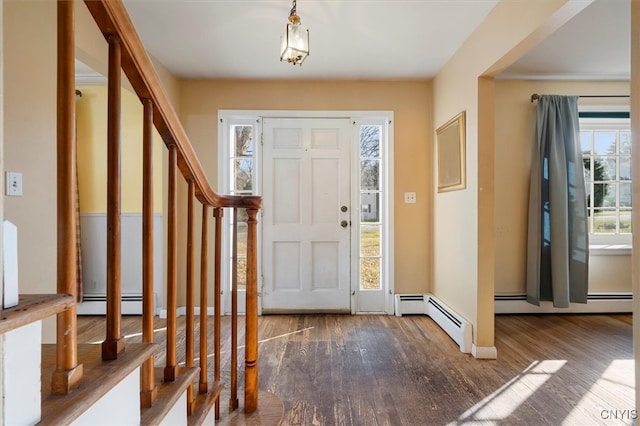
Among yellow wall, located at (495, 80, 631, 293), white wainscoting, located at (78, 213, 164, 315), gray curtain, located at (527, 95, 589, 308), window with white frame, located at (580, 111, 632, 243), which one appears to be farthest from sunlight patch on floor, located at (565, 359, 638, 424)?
white wainscoting, located at (78, 213, 164, 315)

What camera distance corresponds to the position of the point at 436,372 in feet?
6.69

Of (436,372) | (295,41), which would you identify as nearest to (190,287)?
(295,41)

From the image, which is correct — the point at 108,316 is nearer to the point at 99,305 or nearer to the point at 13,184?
the point at 13,184

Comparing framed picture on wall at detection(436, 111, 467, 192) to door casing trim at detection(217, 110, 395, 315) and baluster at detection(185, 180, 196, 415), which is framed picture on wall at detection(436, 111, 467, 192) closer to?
door casing trim at detection(217, 110, 395, 315)

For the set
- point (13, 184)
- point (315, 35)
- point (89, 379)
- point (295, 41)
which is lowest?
point (89, 379)

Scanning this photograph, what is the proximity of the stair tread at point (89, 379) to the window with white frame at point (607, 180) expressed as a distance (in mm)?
4166

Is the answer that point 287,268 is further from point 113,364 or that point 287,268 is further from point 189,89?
point 113,364

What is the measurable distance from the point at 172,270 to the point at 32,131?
1249mm

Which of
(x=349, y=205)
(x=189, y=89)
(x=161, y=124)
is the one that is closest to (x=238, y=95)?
(x=189, y=89)

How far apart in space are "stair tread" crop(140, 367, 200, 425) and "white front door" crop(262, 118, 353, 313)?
2125 mm

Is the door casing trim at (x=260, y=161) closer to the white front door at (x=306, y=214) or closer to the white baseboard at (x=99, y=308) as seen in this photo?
the white front door at (x=306, y=214)

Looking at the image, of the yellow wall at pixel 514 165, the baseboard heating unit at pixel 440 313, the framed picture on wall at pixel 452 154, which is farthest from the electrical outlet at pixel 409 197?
the baseboard heating unit at pixel 440 313

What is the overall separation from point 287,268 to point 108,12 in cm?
274

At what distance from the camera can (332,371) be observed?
2.04 m
